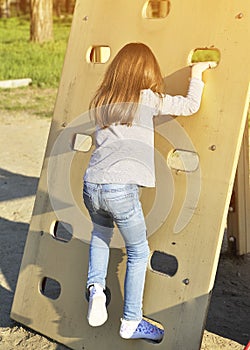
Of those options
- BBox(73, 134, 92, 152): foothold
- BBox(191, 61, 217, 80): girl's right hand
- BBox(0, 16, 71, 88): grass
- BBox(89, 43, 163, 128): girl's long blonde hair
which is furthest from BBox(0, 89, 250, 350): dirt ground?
BBox(0, 16, 71, 88): grass

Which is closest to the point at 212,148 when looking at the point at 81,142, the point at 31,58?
the point at 81,142

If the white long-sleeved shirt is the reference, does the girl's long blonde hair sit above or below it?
above

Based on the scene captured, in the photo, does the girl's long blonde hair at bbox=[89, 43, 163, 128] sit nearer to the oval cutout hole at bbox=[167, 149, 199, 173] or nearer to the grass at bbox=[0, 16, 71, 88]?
the oval cutout hole at bbox=[167, 149, 199, 173]

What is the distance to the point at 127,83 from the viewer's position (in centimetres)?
288

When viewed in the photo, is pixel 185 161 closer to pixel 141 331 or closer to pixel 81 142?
pixel 81 142

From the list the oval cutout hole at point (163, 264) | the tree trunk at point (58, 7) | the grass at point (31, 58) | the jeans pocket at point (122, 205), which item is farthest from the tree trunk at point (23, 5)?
the jeans pocket at point (122, 205)

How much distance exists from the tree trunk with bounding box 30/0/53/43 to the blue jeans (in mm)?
14545

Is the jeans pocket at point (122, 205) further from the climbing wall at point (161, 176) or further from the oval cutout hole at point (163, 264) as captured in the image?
the oval cutout hole at point (163, 264)

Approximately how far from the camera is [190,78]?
2990mm

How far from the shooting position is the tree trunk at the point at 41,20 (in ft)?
55.3

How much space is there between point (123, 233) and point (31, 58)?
39.8 feet

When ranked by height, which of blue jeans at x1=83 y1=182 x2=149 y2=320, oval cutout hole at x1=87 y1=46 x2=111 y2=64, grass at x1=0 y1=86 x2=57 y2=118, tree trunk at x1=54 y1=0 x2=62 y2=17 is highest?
oval cutout hole at x1=87 y1=46 x2=111 y2=64

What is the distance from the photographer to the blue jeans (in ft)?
9.50

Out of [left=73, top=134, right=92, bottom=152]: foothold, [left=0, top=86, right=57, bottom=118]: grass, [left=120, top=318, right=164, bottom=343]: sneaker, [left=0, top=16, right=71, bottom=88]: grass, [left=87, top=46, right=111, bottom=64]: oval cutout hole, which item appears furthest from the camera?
[left=0, top=16, right=71, bottom=88]: grass
